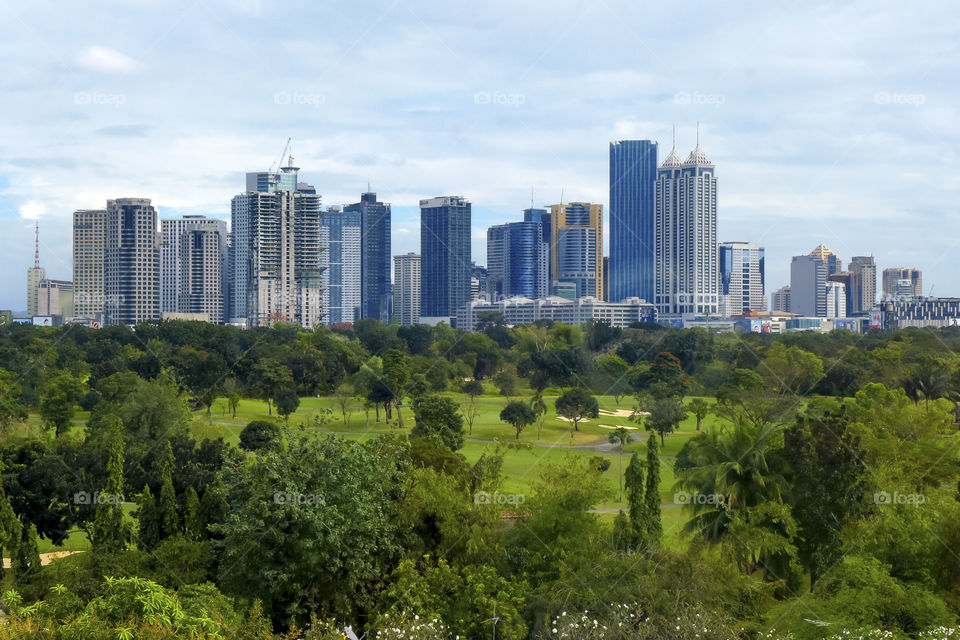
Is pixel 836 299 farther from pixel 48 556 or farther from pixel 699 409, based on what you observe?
pixel 48 556

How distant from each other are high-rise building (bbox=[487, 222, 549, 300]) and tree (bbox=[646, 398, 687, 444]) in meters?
89.3

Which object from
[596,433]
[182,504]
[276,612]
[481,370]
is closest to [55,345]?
[481,370]

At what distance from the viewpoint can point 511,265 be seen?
128 metres

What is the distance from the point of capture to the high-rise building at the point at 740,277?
146 m

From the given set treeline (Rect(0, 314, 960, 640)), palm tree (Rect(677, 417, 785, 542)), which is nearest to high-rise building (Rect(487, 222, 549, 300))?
treeline (Rect(0, 314, 960, 640))

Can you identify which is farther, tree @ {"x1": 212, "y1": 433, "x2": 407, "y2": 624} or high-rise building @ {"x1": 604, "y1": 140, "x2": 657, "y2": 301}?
high-rise building @ {"x1": 604, "y1": 140, "x2": 657, "y2": 301}

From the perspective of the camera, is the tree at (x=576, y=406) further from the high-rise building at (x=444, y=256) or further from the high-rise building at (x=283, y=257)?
the high-rise building at (x=444, y=256)

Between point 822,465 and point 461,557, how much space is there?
7022mm

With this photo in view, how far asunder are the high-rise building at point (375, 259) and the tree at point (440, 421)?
3756 inches

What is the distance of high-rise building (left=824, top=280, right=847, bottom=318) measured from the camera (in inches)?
5540

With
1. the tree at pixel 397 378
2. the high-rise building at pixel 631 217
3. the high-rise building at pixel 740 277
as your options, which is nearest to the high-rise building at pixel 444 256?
the high-rise building at pixel 631 217

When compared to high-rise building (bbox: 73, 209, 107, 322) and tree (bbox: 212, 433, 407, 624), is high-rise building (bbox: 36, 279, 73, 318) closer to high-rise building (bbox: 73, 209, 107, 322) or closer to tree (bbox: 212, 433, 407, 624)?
high-rise building (bbox: 73, 209, 107, 322)

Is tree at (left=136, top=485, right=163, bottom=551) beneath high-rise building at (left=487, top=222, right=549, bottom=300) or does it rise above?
beneath

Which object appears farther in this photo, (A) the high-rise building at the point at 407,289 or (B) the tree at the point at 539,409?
(A) the high-rise building at the point at 407,289
